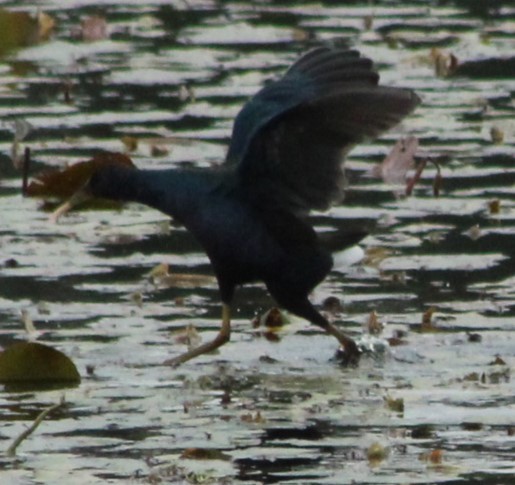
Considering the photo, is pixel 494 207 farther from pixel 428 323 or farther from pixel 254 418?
pixel 254 418

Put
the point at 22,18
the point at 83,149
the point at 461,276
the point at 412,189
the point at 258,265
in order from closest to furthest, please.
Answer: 1. the point at 22,18
2. the point at 258,265
3. the point at 461,276
4. the point at 412,189
5. the point at 83,149

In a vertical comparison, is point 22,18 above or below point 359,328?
above

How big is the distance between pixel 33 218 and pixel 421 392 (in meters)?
3.35

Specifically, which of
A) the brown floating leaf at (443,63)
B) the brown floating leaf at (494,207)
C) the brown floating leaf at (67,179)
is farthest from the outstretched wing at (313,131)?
the brown floating leaf at (443,63)

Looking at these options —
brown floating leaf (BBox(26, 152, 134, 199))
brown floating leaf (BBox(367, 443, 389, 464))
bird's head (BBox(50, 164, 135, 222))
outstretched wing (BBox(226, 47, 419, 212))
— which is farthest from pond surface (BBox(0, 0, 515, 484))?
outstretched wing (BBox(226, 47, 419, 212))

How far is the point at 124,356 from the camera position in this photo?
25.2 feet

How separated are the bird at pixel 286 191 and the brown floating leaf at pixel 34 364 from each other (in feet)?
1.73

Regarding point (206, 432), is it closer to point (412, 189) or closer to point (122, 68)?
point (412, 189)

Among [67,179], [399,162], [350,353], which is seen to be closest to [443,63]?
[399,162]

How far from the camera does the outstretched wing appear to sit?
24.1 ft

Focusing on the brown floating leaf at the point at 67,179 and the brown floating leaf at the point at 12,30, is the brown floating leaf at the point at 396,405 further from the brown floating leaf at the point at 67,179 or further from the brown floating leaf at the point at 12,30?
the brown floating leaf at the point at 67,179

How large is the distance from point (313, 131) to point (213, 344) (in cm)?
92

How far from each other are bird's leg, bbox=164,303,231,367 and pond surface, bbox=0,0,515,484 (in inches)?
2.0

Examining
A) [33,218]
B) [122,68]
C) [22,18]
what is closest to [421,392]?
[22,18]
